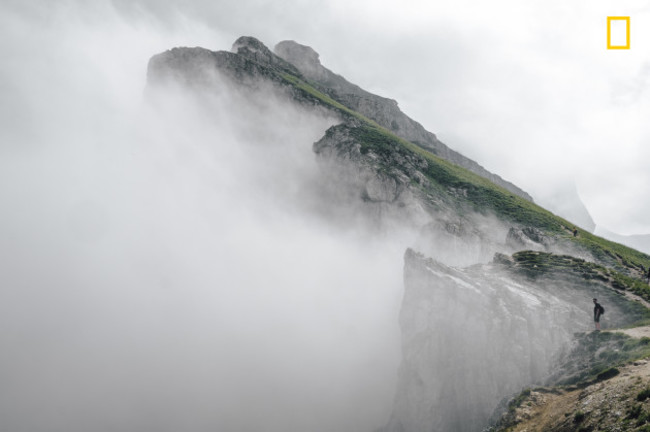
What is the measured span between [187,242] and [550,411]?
135905mm

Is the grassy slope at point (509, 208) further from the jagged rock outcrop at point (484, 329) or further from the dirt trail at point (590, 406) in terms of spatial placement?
the dirt trail at point (590, 406)

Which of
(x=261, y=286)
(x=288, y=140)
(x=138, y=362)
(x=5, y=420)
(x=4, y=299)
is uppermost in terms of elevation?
(x=288, y=140)

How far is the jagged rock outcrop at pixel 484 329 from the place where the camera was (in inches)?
1547

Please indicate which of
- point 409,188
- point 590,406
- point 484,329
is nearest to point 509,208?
point 409,188

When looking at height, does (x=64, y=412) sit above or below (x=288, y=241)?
below

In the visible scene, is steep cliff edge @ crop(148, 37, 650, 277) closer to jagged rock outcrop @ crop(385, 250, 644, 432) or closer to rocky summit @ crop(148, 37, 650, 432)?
rocky summit @ crop(148, 37, 650, 432)

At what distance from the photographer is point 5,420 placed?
132 meters

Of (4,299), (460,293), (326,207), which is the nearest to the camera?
(460,293)

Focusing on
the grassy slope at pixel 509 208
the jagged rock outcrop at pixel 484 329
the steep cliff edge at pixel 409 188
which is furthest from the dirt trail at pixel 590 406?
the grassy slope at pixel 509 208

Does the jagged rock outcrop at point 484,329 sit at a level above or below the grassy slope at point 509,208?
below

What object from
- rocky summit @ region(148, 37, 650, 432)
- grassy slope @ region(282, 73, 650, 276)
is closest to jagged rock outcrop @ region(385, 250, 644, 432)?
rocky summit @ region(148, 37, 650, 432)

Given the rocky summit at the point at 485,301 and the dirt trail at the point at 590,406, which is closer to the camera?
the dirt trail at the point at 590,406

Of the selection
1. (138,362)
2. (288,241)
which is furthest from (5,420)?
(288,241)

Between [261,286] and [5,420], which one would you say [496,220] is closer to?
[261,286]
